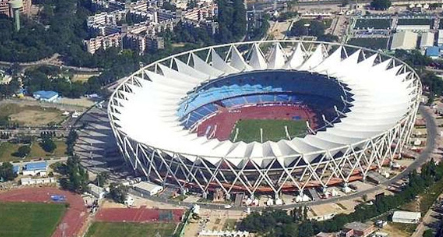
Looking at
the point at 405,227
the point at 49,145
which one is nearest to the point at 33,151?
the point at 49,145

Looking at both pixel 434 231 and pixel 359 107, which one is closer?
pixel 434 231

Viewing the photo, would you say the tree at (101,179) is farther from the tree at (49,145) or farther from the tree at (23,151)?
the tree at (23,151)

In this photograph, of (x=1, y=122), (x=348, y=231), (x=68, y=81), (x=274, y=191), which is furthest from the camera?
(x=68, y=81)

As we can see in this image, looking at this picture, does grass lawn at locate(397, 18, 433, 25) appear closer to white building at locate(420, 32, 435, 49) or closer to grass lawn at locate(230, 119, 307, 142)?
white building at locate(420, 32, 435, 49)

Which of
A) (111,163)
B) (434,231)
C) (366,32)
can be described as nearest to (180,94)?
(111,163)

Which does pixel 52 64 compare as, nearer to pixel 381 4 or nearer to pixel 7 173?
pixel 7 173

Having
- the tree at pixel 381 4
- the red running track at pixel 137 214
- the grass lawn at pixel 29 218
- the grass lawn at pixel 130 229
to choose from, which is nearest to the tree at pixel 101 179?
the grass lawn at pixel 29 218

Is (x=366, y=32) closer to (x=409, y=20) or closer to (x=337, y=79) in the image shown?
(x=409, y=20)
